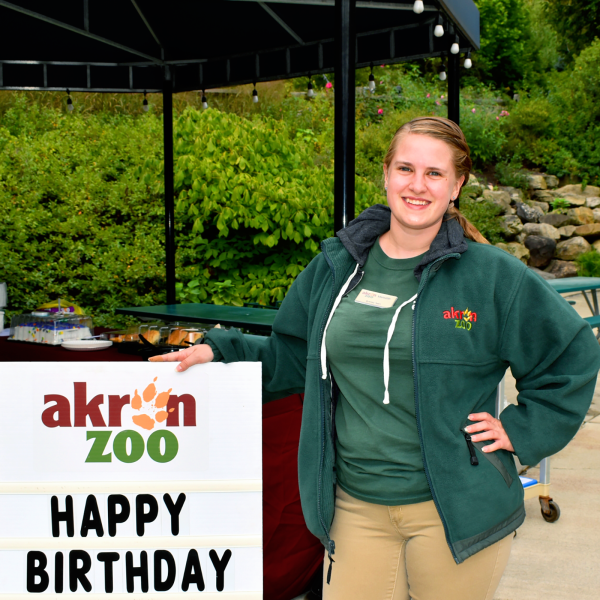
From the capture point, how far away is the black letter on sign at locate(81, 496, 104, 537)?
1.80m

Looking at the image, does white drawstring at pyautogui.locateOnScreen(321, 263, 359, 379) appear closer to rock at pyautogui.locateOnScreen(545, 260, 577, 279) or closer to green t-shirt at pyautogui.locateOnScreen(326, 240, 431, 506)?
green t-shirt at pyautogui.locateOnScreen(326, 240, 431, 506)

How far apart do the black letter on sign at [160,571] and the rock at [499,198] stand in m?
14.2

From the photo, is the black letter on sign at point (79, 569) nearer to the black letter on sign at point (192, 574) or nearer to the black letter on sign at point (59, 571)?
the black letter on sign at point (59, 571)

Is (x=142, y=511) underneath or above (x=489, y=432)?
underneath

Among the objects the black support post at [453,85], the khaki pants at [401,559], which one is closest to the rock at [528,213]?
the black support post at [453,85]

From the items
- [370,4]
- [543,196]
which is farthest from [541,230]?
[370,4]

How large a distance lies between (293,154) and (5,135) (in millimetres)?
4018

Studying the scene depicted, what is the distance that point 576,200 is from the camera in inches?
632

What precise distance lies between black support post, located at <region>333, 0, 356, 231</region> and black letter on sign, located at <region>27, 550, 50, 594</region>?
68.6 inches

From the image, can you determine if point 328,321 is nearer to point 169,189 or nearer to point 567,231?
point 169,189

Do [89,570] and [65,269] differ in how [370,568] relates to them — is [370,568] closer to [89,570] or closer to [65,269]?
[89,570]

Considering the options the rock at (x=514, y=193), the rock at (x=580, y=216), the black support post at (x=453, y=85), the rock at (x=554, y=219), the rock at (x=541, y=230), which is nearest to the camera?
the black support post at (x=453, y=85)

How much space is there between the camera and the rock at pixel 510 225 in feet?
48.5

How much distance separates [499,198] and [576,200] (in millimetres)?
2103
